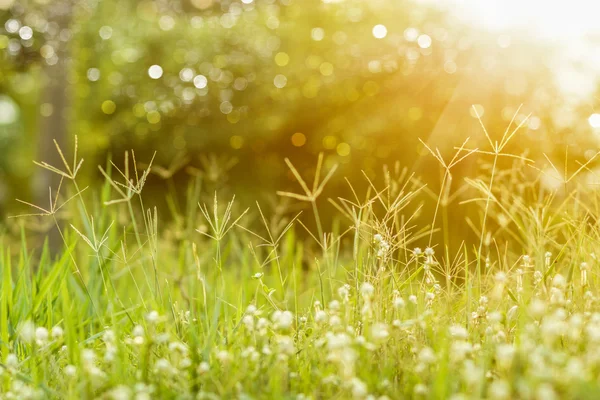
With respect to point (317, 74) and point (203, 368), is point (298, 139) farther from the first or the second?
point (203, 368)

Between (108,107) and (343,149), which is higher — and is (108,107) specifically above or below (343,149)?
above

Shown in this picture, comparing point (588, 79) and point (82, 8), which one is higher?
point (82, 8)

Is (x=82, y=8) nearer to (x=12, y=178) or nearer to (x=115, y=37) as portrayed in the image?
(x=115, y=37)

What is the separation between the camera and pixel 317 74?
1141 centimetres

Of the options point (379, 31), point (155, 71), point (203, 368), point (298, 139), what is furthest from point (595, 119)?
point (155, 71)

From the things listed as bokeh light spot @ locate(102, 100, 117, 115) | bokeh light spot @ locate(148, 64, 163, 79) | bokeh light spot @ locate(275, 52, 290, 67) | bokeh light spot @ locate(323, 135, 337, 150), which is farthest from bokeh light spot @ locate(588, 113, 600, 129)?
bokeh light spot @ locate(102, 100, 117, 115)

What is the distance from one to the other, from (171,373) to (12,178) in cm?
2361

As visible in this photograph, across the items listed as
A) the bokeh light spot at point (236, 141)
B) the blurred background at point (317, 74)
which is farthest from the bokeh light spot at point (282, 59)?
the bokeh light spot at point (236, 141)

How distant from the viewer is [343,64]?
11.1 m

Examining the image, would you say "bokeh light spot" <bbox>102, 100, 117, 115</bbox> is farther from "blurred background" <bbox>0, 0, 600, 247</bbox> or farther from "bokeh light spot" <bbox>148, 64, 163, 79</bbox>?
"bokeh light spot" <bbox>148, 64, 163, 79</bbox>

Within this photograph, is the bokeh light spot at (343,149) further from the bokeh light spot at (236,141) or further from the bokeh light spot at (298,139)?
the bokeh light spot at (236,141)

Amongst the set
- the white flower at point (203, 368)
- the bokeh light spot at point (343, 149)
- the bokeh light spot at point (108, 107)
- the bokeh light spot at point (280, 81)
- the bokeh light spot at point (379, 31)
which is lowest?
the bokeh light spot at point (343, 149)

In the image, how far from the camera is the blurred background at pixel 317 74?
986cm

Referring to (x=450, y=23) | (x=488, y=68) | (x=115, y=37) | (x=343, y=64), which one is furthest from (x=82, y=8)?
(x=488, y=68)
